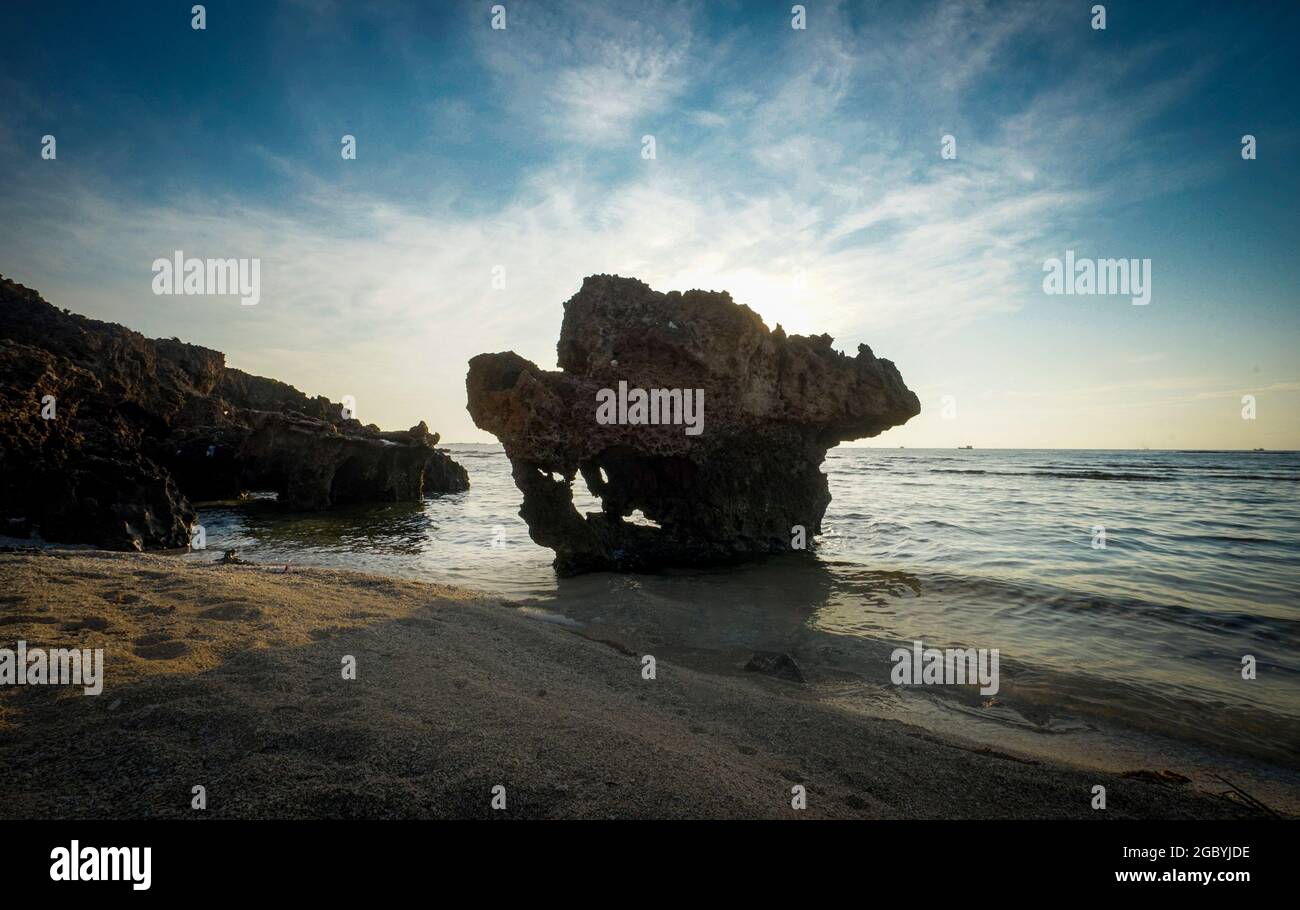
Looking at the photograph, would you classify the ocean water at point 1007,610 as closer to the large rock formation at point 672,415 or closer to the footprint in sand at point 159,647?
the large rock formation at point 672,415

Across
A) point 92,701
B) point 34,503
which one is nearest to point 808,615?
point 92,701

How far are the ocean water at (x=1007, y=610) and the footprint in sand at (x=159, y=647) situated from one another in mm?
5188

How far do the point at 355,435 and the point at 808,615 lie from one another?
27.1 m

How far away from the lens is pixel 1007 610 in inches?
421

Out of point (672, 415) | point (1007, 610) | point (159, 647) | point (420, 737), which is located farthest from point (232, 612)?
point (1007, 610)

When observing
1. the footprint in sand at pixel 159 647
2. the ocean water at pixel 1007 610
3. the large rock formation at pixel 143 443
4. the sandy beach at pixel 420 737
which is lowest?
the ocean water at pixel 1007 610

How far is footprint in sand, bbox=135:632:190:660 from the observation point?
476 centimetres

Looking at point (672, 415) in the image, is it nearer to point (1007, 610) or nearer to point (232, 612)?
point (1007, 610)

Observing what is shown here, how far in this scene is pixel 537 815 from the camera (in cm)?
304

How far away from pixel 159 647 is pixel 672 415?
32.1 ft

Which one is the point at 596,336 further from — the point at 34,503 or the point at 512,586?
the point at 34,503

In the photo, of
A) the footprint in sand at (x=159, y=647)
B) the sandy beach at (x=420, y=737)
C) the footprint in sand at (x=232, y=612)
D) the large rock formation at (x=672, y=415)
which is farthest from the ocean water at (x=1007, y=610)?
the footprint in sand at (x=159, y=647)

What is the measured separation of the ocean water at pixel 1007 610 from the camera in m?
6.26

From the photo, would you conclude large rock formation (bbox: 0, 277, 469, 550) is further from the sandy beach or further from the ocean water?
the sandy beach
